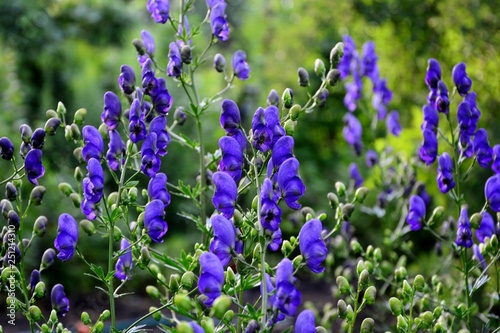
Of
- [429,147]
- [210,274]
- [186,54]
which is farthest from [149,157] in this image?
[429,147]

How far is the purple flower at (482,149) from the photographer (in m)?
2.02

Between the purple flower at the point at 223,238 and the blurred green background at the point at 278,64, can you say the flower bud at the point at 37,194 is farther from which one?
the blurred green background at the point at 278,64

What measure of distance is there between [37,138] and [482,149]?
129 cm

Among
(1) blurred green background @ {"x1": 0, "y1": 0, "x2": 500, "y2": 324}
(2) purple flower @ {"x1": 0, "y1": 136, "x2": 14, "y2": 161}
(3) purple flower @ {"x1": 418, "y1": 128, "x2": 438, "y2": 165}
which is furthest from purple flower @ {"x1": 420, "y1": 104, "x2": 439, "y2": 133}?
(1) blurred green background @ {"x1": 0, "y1": 0, "x2": 500, "y2": 324}

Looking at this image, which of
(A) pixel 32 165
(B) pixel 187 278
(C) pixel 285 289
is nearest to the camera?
(C) pixel 285 289

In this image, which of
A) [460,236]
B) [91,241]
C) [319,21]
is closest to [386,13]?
[319,21]

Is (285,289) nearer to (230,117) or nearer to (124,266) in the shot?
Result: (230,117)

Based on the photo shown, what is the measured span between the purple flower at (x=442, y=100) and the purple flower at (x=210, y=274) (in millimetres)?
1025

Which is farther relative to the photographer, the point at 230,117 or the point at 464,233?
the point at 464,233

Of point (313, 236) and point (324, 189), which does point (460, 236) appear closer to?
point (313, 236)

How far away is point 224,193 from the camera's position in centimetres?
149

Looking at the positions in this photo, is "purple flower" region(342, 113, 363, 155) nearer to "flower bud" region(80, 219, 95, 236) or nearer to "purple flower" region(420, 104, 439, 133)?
"purple flower" region(420, 104, 439, 133)

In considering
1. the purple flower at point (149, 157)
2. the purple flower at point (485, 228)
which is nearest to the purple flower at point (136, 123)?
the purple flower at point (149, 157)

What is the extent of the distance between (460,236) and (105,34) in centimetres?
551
